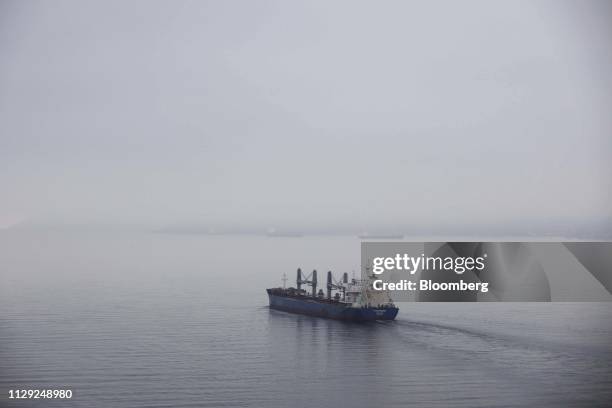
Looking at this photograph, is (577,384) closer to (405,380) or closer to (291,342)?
(405,380)

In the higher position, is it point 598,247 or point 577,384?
point 598,247

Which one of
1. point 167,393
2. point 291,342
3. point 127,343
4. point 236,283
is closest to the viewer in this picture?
point 167,393

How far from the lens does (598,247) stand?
9512 centimetres

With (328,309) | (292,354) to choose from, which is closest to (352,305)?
(328,309)

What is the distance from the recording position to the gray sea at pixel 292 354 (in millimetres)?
43719

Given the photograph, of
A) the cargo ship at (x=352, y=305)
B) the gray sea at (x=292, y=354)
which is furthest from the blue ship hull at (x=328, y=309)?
the gray sea at (x=292, y=354)

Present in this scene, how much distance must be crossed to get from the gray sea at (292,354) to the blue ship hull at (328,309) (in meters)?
1.89

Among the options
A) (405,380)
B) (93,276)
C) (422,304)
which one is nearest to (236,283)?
(93,276)

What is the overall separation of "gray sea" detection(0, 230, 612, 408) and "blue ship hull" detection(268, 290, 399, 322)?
1891mm

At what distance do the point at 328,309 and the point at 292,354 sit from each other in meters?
22.4

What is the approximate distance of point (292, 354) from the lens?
57031 mm

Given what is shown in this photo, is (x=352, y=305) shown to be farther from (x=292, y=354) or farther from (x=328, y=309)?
(x=292, y=354)

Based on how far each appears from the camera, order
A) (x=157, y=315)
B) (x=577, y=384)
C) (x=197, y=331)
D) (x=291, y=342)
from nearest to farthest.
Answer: (x=577, y=384)
(x=291, y=342)
(x=197, y=331)
(x=157, y=315)

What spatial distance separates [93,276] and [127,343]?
256ft
